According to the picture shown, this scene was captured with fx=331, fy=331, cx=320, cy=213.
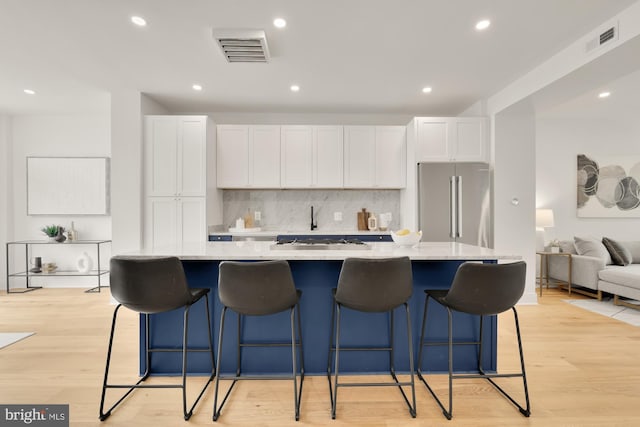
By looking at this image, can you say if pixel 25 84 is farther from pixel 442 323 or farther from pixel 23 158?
pixel 442 323

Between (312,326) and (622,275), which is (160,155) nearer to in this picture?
(312,326)

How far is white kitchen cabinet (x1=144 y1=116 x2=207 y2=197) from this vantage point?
14.3 ft

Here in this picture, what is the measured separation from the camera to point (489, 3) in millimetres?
2451

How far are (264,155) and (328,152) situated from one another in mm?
913

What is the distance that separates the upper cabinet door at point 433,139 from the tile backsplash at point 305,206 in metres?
0.87

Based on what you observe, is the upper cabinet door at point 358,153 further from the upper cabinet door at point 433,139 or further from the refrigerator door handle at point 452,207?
the refrigerator door handle at point 452,207

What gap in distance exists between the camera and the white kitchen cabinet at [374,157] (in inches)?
187

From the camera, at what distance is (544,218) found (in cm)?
512

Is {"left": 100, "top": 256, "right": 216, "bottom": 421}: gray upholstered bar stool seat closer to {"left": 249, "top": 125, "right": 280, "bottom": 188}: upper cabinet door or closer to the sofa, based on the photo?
{"left": 249, "top": 125, "right": 280, "bottom": 188}: upper cabinet door

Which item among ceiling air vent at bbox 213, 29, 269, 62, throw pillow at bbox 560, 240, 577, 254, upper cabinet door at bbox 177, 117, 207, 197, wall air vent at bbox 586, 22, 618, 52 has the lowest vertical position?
throw pillow at bbox 560, 240, 577, 254

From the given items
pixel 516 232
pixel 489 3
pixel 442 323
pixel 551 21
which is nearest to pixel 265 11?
pixel 489 3

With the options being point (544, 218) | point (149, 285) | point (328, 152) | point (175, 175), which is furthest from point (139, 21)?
point (544, 218)

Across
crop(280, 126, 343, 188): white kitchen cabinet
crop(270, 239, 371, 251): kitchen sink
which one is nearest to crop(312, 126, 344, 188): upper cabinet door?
crop(280, 126, 343, 188): white kitchen cabinet

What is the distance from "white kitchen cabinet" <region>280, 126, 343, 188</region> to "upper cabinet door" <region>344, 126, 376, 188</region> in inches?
3.5
